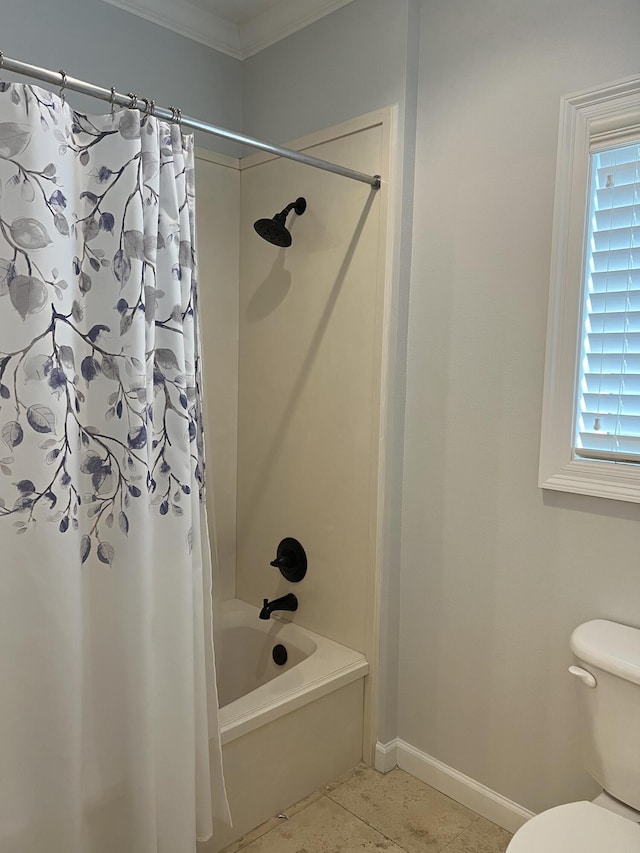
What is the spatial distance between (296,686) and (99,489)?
1.02 metres

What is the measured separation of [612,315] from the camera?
1692 mm

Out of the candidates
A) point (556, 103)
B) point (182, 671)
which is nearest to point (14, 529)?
point (182, 671)

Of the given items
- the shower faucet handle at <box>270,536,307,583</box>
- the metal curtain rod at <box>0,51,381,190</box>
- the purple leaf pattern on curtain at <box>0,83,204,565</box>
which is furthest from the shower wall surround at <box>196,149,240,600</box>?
the purple leaf pattern on curtain at <box>0,83,204,565</box>

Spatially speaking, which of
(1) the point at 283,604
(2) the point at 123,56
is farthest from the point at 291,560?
(2) the point at 123,56

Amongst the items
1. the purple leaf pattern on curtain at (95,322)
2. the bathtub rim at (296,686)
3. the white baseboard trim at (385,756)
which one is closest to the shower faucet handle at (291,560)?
the bathtub rim at (296,686)

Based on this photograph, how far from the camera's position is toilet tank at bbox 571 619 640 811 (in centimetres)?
151

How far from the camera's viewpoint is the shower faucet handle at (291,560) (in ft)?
7.97

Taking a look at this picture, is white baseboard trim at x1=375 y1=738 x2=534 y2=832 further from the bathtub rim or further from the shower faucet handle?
the shower faucet handle

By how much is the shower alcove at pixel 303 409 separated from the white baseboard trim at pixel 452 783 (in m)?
0.08

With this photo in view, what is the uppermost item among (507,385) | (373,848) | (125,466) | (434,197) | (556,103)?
(556,103)

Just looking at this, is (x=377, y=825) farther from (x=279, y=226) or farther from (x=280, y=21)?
(x=280, y=21)

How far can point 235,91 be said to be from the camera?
8.50 feet

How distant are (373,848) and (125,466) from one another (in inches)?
52.1

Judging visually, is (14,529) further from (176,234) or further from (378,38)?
(378,38)
